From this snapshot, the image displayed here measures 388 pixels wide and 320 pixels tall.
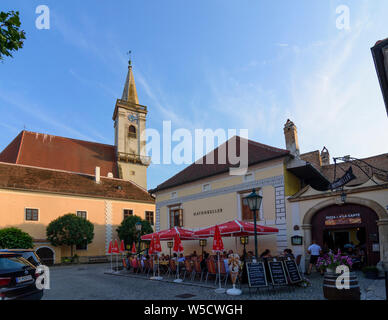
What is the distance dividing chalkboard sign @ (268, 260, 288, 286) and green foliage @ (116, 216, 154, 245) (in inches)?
878

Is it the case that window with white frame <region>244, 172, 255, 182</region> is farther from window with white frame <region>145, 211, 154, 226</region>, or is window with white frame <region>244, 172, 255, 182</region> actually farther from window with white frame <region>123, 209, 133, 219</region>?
window with white frame <region>145, 211, 154, 226</region>

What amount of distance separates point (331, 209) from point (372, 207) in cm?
193

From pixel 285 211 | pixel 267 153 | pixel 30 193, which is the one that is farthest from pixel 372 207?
pixel 30 193

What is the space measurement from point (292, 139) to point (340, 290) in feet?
35.6

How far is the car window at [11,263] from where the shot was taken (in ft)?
23.1

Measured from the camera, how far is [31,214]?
2903 cm

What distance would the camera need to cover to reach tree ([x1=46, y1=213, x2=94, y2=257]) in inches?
1101

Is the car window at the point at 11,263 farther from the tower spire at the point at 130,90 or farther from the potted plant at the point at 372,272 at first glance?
the tower spire at the point at 130,90

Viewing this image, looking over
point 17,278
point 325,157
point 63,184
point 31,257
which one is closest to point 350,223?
point 31,257

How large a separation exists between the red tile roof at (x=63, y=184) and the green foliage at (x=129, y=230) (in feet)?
12.0

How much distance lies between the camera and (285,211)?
1645cm

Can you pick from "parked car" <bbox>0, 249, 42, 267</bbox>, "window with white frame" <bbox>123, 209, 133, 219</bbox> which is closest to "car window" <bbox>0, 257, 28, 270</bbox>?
"parked car" <bbox>0, 249, 42, 267</bbox>

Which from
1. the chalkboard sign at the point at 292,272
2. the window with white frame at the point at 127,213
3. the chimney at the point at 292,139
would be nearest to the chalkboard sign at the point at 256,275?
the chalkboard sign at the point at 292,272

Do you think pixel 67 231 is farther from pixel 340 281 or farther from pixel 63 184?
pixel 340 281
